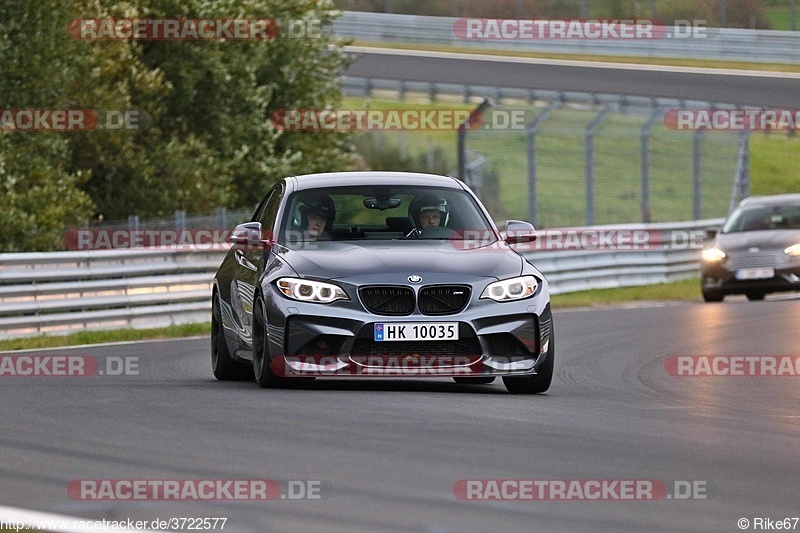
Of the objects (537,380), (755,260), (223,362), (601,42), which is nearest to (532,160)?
(755,260)

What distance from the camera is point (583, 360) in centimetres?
1430

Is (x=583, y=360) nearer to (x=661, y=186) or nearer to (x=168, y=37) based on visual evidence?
(x=168, y=37)

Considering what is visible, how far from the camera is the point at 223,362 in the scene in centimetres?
1242

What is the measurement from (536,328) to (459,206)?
5.04 ft

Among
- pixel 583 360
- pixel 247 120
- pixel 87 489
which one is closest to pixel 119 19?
pixel 247 120

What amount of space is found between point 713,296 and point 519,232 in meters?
13.0

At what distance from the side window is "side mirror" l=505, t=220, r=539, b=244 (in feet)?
5.37

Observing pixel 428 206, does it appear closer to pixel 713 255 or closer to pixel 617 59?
pixel 713 255

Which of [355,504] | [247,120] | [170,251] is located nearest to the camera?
[355,504]

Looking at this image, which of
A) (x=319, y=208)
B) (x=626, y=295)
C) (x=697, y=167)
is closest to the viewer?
(x=319, y=208)

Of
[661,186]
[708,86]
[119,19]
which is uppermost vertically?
[119,19]

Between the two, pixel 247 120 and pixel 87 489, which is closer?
pixel 87 489

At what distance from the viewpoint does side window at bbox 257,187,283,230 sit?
12.0 m

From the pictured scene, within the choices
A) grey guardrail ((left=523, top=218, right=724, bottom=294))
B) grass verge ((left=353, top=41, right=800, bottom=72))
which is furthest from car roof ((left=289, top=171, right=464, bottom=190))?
grass verge ((left=353, top=41, right=800, bottom=72))
